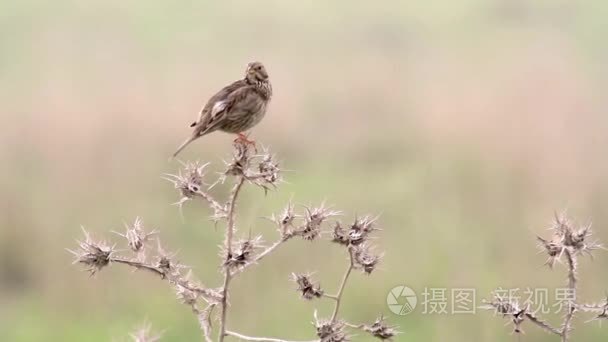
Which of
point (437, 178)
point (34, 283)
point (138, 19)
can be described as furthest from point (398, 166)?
point (138, 19)

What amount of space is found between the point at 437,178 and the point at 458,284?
2.28 m

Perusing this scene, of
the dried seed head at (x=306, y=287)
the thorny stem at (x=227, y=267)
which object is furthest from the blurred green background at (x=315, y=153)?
the thorny stem at (x=227, y=267)

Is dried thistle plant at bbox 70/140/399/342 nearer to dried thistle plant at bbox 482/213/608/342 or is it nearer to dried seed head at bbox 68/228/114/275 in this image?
dried seed head at bbox 68/228/114/275

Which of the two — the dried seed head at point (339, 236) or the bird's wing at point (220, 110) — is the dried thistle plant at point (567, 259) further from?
the bird's wing at point (220, 110)

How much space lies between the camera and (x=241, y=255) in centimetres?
257

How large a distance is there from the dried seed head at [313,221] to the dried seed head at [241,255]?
165mm

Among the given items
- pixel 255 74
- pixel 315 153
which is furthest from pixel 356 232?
pixel 315 153

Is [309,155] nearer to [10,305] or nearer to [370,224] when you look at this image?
[10,305]

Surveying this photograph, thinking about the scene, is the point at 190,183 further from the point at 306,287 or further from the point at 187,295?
the point at 306,287

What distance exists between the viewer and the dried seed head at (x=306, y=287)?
2.76m

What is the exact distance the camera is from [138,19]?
51.2 feet

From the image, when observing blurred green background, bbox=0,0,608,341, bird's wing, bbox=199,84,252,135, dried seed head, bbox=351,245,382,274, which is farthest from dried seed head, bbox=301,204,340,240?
blurred green background, bbox=0,0,608,341

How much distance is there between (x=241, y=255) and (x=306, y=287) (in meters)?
0.28

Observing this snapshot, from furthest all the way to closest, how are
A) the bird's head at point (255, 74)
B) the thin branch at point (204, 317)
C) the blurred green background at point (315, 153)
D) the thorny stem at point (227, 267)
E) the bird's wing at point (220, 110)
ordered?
the blurred green background at point (315, 153) < the bird's head at point (255, 74) < the bird's wing at point (220, 110) < the thin branch at point (204, 317) < the thorny stem at point (227, 267)
